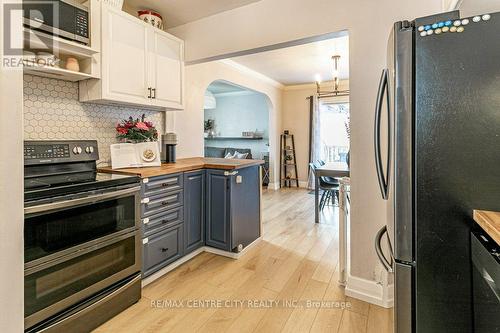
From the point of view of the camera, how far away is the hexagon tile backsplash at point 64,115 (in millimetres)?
1955

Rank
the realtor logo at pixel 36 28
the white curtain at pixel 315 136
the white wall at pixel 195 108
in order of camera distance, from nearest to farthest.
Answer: the realtor logo at pixel 36 28 < the white wall at pixel 195 108 < the white curtain at pixel 315 136

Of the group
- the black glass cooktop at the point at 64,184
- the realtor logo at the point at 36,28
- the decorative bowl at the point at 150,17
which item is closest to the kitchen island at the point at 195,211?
the black glass cooktop at the point at 64,184

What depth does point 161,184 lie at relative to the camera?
2.24 meters

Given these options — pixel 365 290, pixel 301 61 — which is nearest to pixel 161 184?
pixel 365 290

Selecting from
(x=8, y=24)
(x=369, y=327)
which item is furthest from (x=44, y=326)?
(x=369, y=327)

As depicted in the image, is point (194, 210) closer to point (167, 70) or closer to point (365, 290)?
point (167, 70)

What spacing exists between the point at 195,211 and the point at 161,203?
0.47 metres

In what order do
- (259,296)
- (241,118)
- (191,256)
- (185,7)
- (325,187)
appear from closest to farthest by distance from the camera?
(259,296) → (185,7) → (191,256) → (325,187) → (241,118)

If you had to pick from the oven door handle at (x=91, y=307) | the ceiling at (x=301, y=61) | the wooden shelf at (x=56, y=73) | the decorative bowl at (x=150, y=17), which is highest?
the ceiling at (x=301, y=61)

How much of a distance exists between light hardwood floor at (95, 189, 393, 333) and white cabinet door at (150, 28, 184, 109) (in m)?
1.64

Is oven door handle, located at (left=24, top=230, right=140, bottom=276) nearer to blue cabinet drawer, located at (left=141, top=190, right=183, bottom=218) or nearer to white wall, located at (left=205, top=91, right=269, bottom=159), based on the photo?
blue cabinet drawer, located at (left=141, top=190, right=183, bottom=218)

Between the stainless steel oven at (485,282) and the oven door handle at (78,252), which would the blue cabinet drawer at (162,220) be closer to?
the oven door handle at (78,252)

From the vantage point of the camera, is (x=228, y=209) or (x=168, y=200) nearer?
(x=168, y=200)

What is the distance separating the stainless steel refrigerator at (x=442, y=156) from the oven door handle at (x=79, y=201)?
166 centimetres
